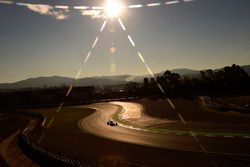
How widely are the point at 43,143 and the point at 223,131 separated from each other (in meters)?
26.6

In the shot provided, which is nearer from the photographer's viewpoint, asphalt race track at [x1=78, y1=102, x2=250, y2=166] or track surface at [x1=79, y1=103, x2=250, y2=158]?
asphalt race track at [x1=78, y1=102, x2=250, y2=166]

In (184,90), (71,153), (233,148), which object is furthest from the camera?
(184,90)

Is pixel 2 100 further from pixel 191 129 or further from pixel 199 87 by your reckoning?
pixel 191 129

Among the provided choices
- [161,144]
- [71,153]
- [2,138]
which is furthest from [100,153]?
[2,138]

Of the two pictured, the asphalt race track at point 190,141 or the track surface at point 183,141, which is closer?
the asphalt race track at point 190,141

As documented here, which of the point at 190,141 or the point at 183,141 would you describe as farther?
the point at 183,141

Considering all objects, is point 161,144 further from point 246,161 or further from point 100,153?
point 246,161

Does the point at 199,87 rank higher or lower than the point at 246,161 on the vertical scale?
higher

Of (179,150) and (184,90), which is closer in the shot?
(179,150)

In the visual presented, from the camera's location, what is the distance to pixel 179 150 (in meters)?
38.2

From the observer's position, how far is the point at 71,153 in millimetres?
40562

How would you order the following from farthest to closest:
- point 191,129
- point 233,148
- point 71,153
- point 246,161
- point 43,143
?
point 191,129
point 43,143
point 71,153
point 233,148
point 246,161

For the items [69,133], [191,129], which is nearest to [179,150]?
[191,129]

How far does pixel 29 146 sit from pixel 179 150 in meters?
17.9
